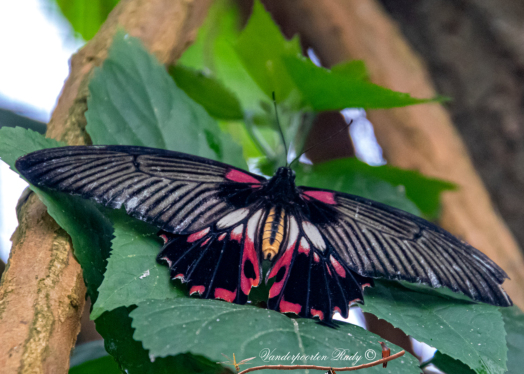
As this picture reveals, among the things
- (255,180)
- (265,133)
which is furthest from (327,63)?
(255,180)

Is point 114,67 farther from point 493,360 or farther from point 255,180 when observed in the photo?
point 493,360

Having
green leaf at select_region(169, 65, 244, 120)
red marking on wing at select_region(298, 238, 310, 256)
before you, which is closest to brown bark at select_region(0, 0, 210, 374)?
green leaf at select_region(169, 65, 244, 120)

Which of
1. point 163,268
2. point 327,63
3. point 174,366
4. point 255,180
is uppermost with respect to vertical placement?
point 327,63

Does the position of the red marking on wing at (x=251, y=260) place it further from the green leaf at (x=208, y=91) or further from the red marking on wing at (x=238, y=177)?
the green leaf at (x=208, y=91)

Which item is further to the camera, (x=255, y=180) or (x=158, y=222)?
(x=255, y=180)

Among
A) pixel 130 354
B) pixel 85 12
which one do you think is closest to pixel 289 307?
pixel 130 354

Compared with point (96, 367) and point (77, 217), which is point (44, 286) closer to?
point (77, 217)
